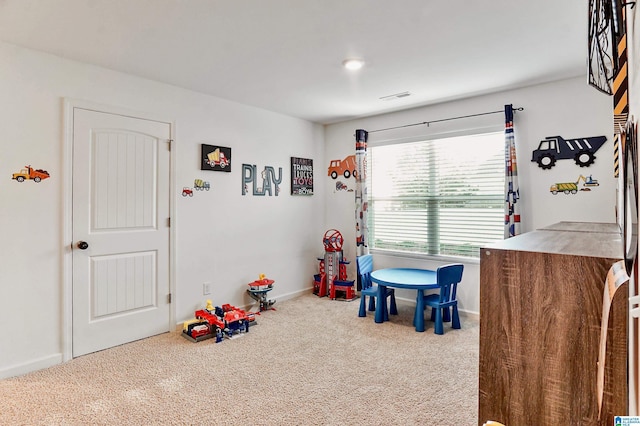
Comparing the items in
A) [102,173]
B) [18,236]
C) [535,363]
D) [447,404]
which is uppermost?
[102,173]

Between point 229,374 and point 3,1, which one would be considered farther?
point 229,374

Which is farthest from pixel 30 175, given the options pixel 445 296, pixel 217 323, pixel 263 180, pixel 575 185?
pixel 575 185

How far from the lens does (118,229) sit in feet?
10.3

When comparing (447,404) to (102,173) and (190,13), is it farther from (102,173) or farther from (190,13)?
(102,173)

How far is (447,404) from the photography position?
7.18ft

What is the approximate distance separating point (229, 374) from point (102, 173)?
79.6 inches

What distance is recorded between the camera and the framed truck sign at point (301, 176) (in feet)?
15.7

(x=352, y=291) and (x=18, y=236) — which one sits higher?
(x=18, y=236)

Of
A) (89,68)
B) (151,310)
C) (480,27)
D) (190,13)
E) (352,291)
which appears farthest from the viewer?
(352,291)

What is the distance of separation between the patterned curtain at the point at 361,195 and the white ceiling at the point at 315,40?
111 cm

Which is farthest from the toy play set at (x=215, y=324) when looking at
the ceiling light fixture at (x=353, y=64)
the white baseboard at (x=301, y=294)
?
the ceiling light fixture at (x=353, y=64)

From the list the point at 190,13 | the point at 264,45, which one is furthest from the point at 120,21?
the point at 264,45

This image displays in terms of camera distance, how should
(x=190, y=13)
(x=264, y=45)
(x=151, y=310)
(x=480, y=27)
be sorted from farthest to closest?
(x=151, y=310), (x=264, y=45), (x=480, y=27), (x=190, y=13)

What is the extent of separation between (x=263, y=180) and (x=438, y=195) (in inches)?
84.9
